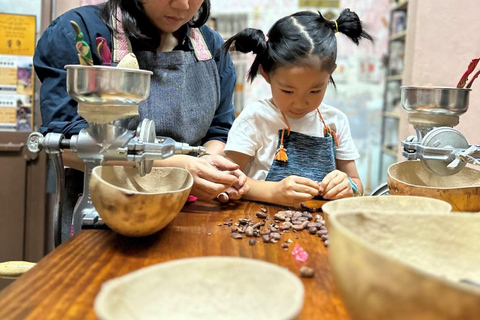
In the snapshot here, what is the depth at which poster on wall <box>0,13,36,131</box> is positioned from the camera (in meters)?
2.75

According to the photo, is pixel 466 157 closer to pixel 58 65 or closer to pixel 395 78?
pixel 58 65

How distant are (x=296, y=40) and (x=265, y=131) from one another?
0.35 m

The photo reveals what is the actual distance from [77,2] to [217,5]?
180cm

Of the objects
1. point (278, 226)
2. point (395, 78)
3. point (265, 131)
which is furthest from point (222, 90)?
point (395, 78)

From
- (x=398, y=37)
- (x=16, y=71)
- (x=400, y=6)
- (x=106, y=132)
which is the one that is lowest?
(x=106, y=132)

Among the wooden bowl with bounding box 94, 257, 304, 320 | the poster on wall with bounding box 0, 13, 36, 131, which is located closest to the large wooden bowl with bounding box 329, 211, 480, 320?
the wooden bowl with bounding box 94, 257, 304, 320

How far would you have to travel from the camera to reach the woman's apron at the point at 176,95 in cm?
146

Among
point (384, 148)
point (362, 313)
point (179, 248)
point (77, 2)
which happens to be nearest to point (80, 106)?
point (179, 248)

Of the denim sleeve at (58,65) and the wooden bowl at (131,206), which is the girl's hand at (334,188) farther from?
the denim sleeve at (58,65)

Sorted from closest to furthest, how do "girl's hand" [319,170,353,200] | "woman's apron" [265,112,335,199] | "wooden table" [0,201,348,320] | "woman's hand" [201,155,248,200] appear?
1. "wooden table" [0,201,348,320]
2. "woman's hand" [201,155,248,200]
3. "girl's hand" [319,170,353,200]
4. "woman's apron" [265,112,335,199]

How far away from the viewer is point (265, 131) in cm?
174

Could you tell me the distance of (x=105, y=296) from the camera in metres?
0.45

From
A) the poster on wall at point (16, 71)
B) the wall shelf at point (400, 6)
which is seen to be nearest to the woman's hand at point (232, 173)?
the poster on wall at point (16, 71)

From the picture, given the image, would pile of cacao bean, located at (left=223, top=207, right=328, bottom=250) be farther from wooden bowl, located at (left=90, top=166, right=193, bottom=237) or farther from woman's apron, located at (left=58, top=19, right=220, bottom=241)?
woman's apron, located at (left=58, top=19, right=220, bottom=241)
